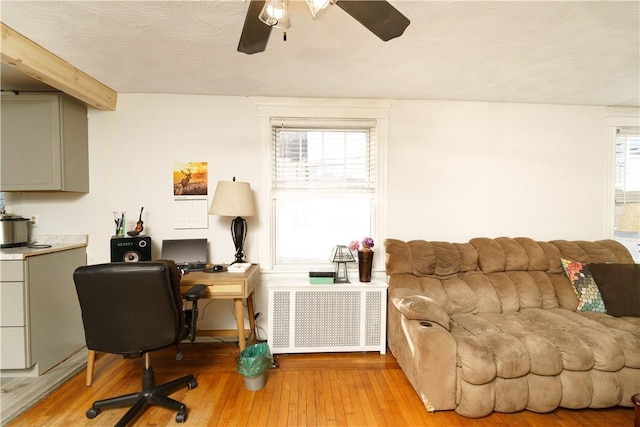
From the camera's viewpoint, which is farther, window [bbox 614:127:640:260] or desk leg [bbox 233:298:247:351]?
window [bbox 614:127:640:260]

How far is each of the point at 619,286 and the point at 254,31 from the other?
10.6 ft

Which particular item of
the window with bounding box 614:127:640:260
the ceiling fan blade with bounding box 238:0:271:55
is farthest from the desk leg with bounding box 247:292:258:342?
the window with bounding box 614:127:640:260

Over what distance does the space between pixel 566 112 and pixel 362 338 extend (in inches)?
123

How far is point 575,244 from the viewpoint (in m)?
2.51

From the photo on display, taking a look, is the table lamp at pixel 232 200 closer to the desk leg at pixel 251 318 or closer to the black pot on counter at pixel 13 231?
the desk leg at pixel 251 318

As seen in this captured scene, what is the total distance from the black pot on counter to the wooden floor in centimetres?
124

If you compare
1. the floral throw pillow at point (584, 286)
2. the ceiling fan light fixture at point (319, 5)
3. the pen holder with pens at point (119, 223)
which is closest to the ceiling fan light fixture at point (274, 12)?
the ceiling fan light fixture at point (319, 5)

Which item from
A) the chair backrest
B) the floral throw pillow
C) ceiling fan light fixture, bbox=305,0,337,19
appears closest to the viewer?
ceiling fan light fixture, bbox=305,0,337,19

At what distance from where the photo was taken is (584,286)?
2230mm

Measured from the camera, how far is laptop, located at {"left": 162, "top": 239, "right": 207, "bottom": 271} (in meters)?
2.45

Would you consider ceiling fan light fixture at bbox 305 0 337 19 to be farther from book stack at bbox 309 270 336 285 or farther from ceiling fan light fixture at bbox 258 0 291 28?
book stack at bbox 309 270 336 285

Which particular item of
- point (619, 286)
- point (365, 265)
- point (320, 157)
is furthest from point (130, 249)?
point (619, 286)

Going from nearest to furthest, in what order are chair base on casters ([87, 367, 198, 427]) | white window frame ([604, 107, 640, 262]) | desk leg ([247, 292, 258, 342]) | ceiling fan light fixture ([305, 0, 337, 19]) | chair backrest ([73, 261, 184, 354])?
ceiling fan light fixture ([305, 0, 337, 19]), chair backrest ([73, 261, 184, 354]), chair base on casters ([87, 367, 198, 427]), desk leg ([247, 292, 258, 342]), white window frame ([604, 107, 640, 262])

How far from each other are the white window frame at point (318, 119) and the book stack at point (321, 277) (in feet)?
0.93
